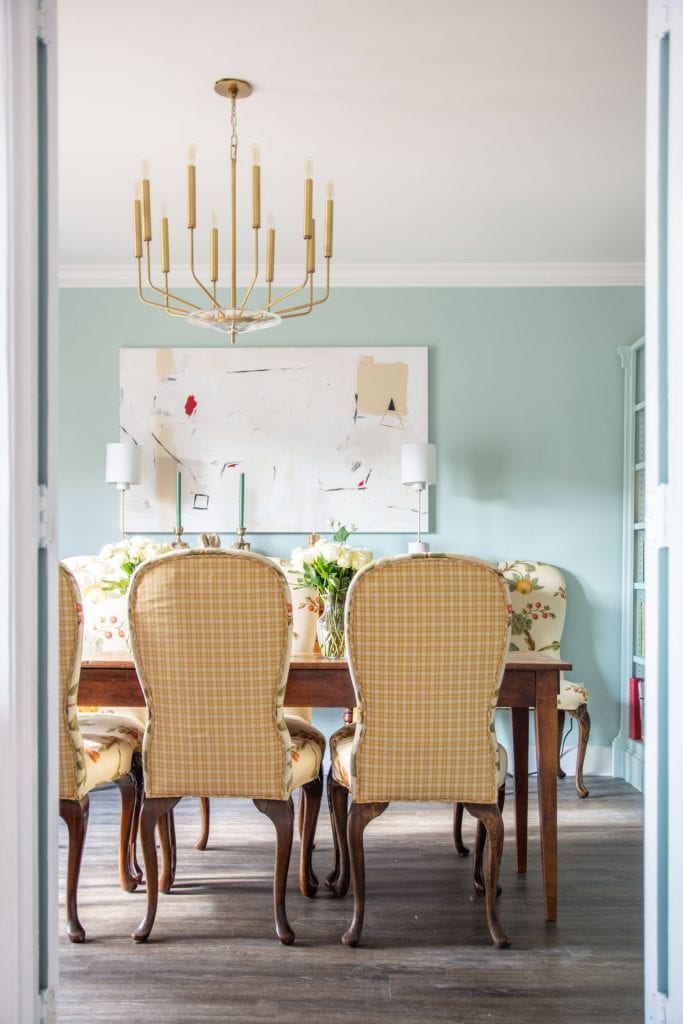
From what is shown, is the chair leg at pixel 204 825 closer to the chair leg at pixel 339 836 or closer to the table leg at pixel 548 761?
the chair leg at pixel 339 836

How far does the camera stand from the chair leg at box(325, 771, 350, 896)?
2.81 meters

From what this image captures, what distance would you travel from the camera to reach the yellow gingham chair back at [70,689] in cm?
241

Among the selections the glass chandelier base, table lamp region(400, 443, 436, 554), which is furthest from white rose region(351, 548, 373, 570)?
table lamp region(400, 443, 436, 554)

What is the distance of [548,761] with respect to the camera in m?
2.67

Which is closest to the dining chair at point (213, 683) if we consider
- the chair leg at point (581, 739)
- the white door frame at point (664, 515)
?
the white door frame at point (664, 515)

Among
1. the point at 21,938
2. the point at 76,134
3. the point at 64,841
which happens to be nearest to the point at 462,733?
the point at 21,938

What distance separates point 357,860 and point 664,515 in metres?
1.39

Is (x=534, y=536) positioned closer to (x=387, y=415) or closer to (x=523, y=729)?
(x=387, y=415)

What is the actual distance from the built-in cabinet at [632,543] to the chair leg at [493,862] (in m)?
2.23

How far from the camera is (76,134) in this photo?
3.32 m

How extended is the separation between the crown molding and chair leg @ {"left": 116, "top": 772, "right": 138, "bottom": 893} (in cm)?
289

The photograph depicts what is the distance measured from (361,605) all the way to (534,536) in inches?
100

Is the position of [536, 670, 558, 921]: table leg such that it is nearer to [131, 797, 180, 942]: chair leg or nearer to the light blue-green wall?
[131, 797, 180, 942]: chair leg

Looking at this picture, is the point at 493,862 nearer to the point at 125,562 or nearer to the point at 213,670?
the point at 213,670
